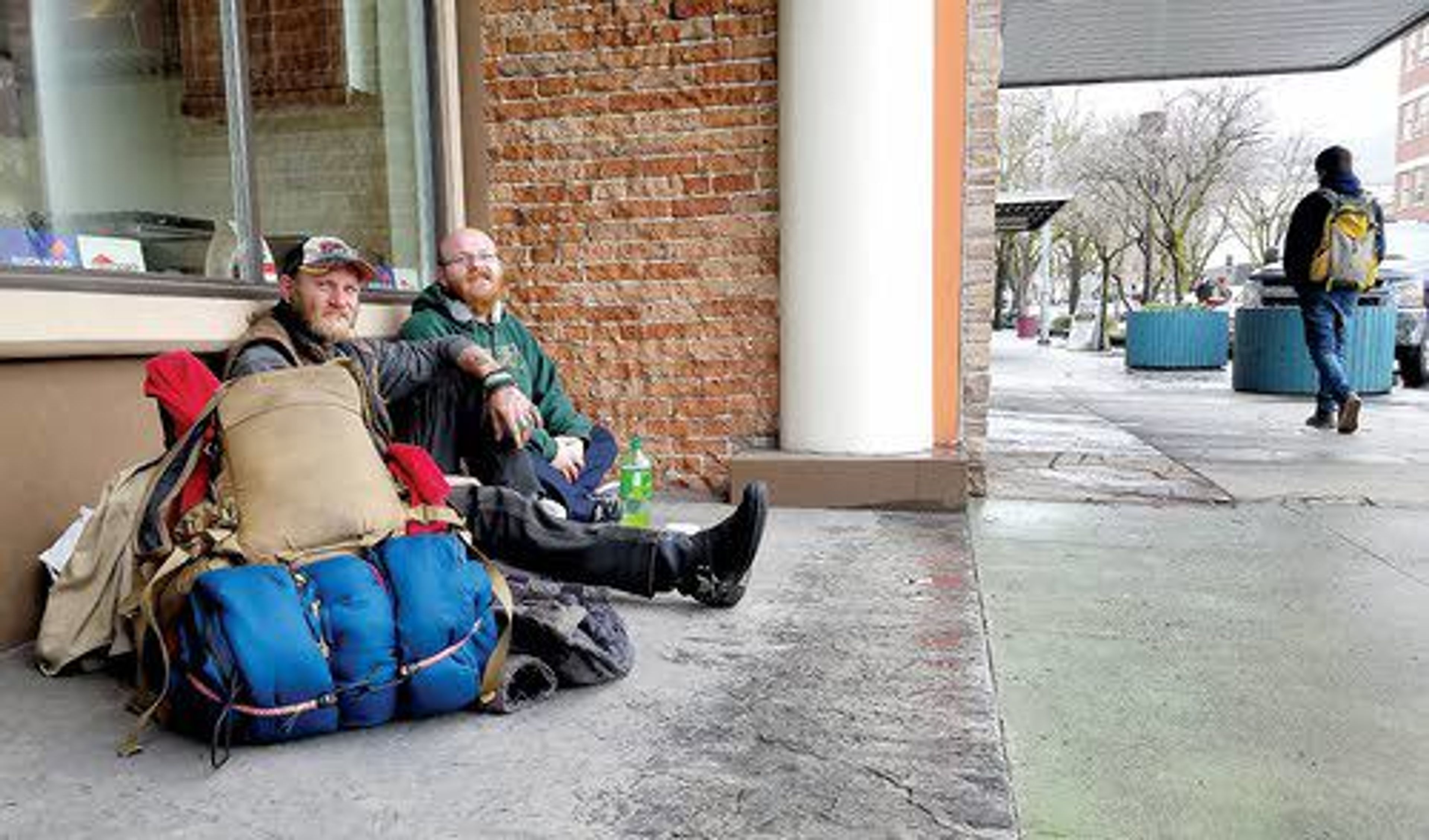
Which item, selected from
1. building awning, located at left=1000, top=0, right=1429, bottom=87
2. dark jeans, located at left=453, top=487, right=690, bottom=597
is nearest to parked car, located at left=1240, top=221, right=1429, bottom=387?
building awning, located at left=1000, top=0, right=1429, bottom=87

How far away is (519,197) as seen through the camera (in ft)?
16.6

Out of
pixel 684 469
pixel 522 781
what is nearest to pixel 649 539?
pixel 522 781

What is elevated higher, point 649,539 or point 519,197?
point 519,197

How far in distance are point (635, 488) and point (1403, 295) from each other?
10.7 meters

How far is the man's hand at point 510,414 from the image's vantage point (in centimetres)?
313

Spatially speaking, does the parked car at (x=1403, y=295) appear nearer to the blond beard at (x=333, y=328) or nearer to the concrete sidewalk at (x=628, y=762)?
the concrete sidewalk at (x=628, y=762)

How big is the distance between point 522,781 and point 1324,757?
1.69m

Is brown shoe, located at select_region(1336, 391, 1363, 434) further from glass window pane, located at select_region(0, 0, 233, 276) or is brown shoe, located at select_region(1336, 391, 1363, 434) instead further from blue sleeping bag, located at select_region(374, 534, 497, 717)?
glass window pane, located at select_region(0, 0, 233, 276)

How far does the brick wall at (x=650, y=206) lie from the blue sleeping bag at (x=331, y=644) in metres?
2.78

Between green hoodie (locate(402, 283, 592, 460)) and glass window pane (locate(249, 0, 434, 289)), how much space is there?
1.01m

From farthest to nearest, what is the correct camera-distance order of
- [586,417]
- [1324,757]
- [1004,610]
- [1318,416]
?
[1318,416] → [586,417] → [1004,610] → [1324,757]

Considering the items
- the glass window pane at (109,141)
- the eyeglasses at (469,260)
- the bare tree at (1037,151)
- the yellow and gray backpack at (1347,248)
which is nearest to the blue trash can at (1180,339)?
the yellow and gray backpack at (1347,248)

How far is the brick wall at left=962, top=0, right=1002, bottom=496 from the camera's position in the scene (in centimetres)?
477

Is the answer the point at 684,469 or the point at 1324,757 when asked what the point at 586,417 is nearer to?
the point at 684,469
